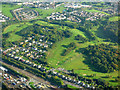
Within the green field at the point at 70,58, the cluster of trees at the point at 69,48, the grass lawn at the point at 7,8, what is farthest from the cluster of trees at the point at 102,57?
the grass lawn at the point at 7,8

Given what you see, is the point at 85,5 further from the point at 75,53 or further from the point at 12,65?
the point at 12,65

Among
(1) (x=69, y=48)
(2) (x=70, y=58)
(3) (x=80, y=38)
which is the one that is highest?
(3) (x=80, y=38)

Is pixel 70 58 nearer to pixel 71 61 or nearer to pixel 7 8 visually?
pixel 71 61

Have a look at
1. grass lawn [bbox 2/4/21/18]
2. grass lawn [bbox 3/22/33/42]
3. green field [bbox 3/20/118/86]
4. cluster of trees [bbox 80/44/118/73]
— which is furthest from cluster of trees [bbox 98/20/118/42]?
grass lawn [bbox 2/4/21/18]

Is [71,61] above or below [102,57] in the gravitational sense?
below

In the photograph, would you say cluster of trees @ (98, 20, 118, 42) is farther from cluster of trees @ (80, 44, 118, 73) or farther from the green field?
cluster of trees @ (80, 44, 118, 73)

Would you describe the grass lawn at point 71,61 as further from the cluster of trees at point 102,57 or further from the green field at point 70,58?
the cluster of trees at point 102,57

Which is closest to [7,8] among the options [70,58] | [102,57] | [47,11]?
[47,11]

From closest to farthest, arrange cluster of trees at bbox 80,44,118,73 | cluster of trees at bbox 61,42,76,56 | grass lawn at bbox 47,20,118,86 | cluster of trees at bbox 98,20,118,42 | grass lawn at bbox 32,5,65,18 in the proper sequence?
grass lawn at bbox 47,20,118,86 < cluster of trees at bbox 80,44,118,73 < cluster of trees at bbox 61,42,76,56 < cluster of trees at bbox 98,20,118,42 < grass lawn at bbox 32,5,65,18
